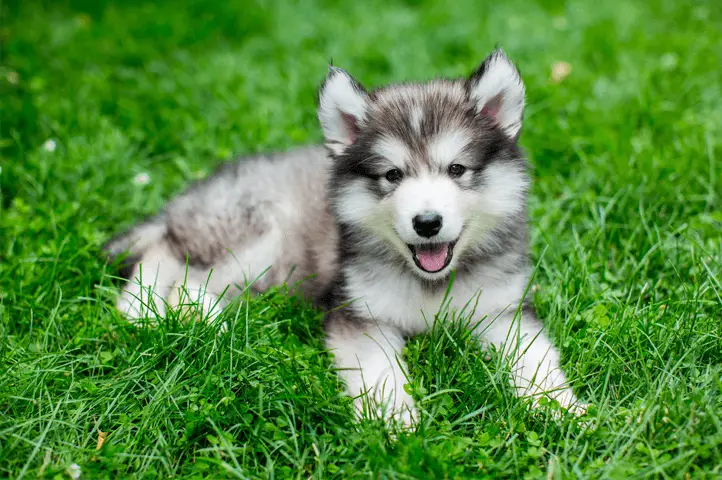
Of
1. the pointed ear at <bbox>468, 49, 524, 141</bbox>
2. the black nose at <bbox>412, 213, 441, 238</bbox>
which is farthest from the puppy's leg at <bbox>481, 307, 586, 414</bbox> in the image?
the pointed ear at <bbox>468, 49, 524, 141</bbox>

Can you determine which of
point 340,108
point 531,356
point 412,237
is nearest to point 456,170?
point 412,237

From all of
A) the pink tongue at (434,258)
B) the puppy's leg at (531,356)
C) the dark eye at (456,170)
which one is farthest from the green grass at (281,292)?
the dark eye at (456,170)

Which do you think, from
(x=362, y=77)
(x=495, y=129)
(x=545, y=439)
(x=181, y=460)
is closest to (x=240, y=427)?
(x=181, y=460)

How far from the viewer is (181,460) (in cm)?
268

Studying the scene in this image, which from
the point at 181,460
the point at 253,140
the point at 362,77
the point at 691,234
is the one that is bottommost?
the point at 181,460

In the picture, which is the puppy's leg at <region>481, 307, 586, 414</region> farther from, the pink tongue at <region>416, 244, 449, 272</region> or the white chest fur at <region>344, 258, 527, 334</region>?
the pink tongue at <region>416, 244, 449, 272</region>

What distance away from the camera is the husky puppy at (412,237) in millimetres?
2889

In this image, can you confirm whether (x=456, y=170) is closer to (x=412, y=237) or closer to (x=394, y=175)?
(x=394, y=175)

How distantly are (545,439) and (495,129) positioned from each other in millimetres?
1320

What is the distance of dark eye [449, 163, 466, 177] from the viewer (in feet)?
9.64

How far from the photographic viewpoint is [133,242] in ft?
12.4

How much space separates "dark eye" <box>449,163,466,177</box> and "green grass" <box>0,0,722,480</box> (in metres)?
0.69

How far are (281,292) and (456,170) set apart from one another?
3.84 ft

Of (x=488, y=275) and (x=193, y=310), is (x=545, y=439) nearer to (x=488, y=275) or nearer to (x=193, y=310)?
(x=488, y=275)
